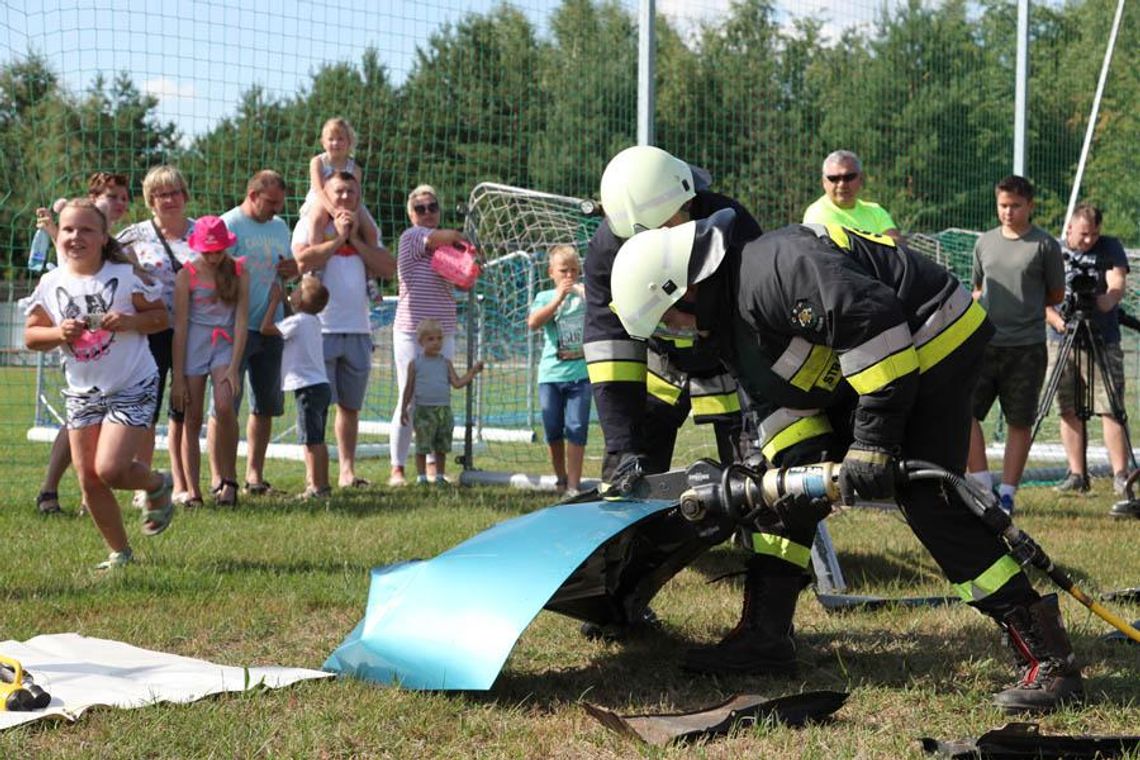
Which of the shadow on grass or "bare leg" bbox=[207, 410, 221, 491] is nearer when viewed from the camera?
the shadow on grass

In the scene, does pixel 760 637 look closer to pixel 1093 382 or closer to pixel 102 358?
pixel 102 358

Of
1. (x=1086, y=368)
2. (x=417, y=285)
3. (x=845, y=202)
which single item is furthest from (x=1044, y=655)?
(x=417, y=285)

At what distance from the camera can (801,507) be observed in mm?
4062

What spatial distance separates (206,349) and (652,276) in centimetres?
469

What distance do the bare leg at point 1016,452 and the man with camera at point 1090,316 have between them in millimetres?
1160

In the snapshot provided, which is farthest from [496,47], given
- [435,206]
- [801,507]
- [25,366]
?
[801,507]

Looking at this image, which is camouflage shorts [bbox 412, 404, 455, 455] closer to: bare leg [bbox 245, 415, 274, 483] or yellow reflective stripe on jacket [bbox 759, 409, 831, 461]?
bare leg [bbox 245, 415, 274, 483]

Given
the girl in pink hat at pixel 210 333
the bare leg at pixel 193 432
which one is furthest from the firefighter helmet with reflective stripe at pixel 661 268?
Answer: the bare leg at pixel 193 432

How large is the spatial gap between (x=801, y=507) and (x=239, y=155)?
7.45 metres

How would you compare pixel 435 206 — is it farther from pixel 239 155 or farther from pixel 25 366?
pixel 25 366

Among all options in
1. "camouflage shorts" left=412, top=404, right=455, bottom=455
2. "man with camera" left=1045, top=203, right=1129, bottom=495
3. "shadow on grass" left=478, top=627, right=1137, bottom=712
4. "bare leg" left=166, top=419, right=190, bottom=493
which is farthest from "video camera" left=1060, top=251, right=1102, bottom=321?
"bare leg" left=166, top=419, right=190, bottom=493

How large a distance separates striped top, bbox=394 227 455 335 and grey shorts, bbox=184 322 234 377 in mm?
1740

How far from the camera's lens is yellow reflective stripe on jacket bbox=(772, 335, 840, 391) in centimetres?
406

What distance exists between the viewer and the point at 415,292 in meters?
9.55
